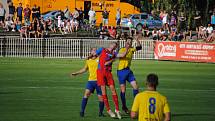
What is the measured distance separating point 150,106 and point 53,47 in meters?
35.1

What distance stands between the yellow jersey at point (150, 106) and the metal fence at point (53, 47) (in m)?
34.1

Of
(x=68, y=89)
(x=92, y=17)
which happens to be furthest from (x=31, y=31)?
(x=68, y=89)

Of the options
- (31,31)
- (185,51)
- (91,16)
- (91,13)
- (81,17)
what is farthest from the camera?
(81,17)

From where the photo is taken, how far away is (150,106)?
12.2 metres

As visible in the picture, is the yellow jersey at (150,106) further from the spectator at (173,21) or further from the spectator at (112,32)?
the spectator at (173,21)

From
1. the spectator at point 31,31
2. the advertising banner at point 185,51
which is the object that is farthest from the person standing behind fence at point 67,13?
the advertising banner at point 185,51

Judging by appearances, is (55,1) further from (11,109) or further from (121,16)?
(11,109)

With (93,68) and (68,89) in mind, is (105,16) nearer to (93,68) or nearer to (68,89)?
(68,89)

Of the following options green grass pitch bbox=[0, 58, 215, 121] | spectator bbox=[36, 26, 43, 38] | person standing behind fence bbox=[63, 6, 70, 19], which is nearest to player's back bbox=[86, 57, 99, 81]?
green grass pitch bbox=[0, 58, 215, 121]

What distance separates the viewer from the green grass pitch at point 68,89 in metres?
21.3

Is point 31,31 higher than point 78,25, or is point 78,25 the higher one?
point 78,25

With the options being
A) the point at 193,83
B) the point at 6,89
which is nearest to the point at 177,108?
the point at 6,89

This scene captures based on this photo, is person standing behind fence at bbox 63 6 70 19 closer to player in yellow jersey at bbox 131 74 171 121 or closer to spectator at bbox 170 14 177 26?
spectator at bbox 170 14 177 26

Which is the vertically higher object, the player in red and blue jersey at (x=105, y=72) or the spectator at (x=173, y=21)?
the spectator at (x=173, y=21)
